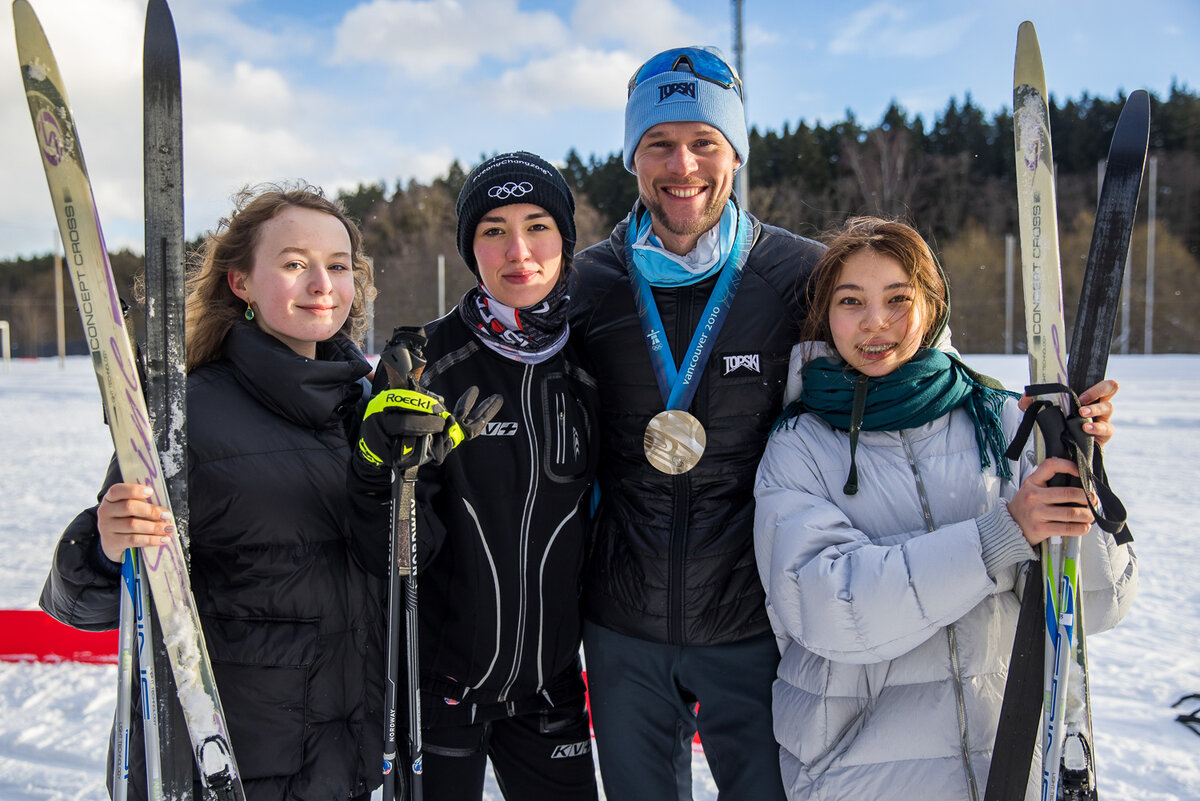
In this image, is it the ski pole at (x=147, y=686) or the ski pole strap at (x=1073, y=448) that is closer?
the ski pole strap at (x=1073, y=448)

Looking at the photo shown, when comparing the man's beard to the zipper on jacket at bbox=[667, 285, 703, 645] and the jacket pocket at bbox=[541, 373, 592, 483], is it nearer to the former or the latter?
the jacket pocket at bbox=[541, 373, 592, 483]

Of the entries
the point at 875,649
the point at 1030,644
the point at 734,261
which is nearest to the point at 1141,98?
the point at 734,261

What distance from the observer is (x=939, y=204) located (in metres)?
37.0

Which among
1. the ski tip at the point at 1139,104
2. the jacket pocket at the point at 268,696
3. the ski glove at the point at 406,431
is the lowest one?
the jacket pocket at the point at 268,696

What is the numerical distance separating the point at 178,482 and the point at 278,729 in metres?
0.60

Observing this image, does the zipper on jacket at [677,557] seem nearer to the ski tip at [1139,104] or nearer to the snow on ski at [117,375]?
the snow on ski at [117,375]

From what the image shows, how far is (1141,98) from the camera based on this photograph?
1.79 meters

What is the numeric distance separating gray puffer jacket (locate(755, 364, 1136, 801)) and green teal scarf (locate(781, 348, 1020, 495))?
4 cm

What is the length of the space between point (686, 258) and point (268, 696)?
1.49m

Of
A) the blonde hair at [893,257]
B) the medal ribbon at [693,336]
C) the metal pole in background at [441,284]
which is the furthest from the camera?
the metal pole in background at [441,284]

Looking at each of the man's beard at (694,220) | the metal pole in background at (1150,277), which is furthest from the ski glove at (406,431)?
the metal pole in background at (1150,277)

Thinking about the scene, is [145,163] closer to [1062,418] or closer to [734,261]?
[734,261]

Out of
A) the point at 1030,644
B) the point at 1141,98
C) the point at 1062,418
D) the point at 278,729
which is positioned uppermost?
the point at 1141,98

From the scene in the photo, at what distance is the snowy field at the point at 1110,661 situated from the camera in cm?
266
